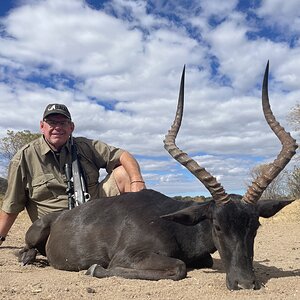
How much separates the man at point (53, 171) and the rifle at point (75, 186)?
0.14m

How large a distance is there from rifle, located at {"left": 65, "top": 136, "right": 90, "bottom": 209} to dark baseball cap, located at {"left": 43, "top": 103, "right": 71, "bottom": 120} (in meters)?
0.76

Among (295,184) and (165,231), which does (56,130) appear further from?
(295,184)

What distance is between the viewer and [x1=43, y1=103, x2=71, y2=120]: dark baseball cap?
7969 mm

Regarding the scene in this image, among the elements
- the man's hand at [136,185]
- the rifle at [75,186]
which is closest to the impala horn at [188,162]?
the man's hand at [136,185]

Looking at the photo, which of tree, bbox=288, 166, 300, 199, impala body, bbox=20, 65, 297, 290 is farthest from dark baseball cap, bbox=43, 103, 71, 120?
tree, bbox=288, 166, 300, 199

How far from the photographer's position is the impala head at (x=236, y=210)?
4891mm

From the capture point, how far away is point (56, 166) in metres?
8.03

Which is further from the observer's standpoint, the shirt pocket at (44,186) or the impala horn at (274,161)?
the shirt pocket at (44,186)

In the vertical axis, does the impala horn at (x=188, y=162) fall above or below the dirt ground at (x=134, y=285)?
above

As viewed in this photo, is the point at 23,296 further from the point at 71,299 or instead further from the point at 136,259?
the point at 136,259

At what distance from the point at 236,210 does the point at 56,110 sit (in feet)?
13.1

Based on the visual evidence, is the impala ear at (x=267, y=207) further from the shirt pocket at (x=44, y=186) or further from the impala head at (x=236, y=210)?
the shirt pocket at (x=44, y=186)

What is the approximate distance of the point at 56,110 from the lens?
797 centimetres

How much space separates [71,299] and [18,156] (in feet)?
13.4
